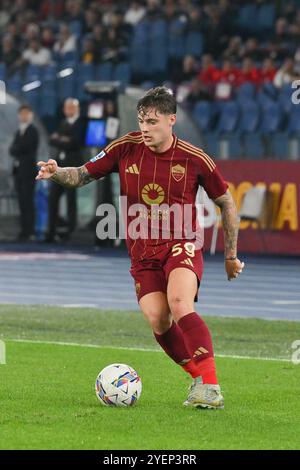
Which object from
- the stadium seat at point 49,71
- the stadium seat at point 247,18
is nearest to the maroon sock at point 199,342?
the stadium seat at point 247,18

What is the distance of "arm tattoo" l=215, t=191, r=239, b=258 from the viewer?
28.4 feet

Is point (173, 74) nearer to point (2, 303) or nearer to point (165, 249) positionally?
point (2, 303)

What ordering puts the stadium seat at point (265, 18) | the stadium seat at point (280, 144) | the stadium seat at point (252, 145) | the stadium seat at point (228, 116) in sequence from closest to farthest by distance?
the stadium seat at point (280, 144), the stadium seat at point (252, 145), the stadium seat at point (228, 116), the stadium seat at point (265, 18)

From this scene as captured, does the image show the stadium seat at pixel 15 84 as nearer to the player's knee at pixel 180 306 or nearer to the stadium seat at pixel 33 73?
the stadium seat at pixel 33 73

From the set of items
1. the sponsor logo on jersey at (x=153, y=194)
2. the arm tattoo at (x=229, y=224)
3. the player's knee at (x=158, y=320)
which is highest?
the sponsor logo on jersey at (x=153, y=194)

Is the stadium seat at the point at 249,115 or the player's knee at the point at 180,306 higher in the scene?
the stadium seat at the point at 249,115

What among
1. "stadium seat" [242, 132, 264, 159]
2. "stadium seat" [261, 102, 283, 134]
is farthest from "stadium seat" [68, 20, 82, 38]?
"stadium seat" [242, 132, 264, 159]

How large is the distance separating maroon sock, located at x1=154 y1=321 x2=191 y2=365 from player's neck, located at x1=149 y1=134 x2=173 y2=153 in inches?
46.9

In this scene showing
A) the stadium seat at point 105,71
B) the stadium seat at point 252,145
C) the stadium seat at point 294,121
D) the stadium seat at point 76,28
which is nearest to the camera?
the stadium seat at point 294,121

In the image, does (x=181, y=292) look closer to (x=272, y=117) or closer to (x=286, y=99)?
(x=286, y=99)

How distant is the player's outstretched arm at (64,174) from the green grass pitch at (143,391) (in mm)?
1471

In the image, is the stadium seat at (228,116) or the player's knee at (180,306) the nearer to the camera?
the player's knee at (180,306)

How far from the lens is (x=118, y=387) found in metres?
8.48

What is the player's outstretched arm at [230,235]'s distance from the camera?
28.3ft
